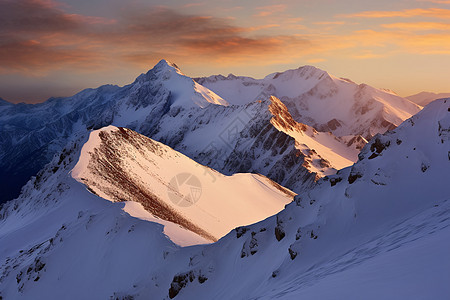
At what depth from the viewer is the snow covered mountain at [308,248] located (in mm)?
14852

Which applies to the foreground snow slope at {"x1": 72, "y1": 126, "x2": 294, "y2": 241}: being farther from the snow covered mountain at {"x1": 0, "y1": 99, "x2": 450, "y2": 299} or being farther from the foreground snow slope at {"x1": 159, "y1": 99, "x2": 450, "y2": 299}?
the foreground snow slope at {"x1": 159, "y1": 99, "x2": 450, "y2": 299}

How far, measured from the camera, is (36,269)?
41750 millimetres

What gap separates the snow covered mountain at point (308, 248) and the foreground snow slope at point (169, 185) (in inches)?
600

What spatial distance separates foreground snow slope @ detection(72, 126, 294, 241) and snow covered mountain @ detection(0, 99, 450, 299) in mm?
15238

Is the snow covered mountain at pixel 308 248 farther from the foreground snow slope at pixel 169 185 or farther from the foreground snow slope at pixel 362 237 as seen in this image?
the foreground snow slope at pixel 169 185

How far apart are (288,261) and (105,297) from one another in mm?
18490

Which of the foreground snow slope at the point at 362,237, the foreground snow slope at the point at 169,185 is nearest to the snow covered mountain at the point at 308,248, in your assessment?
the foreground snow slope at the point at 362,237

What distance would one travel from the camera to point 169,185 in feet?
286

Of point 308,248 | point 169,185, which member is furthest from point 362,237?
point 169,185

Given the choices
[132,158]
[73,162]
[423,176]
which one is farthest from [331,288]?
[132,158]

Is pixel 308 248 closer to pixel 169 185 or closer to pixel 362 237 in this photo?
pixel 362 237

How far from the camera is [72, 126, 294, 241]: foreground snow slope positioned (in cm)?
6825

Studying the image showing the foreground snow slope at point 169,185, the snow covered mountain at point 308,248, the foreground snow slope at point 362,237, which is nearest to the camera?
the foreground snow slope at point 362,237

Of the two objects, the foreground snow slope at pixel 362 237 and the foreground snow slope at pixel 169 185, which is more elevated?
the foreground snow slope at pixel 362 237
